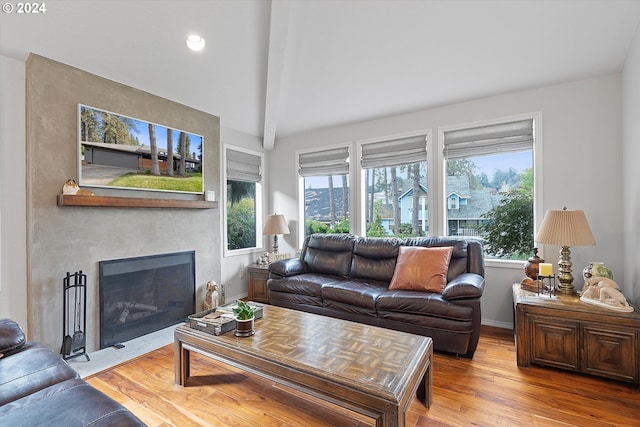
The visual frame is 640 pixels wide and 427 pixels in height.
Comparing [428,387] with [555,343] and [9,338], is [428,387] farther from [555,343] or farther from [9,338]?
[9,338]

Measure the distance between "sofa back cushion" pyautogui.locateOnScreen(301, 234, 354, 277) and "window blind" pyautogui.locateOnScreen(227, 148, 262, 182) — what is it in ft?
4.96

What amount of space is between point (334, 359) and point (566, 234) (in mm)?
2230

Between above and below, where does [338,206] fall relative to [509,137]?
below

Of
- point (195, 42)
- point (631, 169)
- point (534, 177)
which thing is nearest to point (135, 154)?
point (195, 42)

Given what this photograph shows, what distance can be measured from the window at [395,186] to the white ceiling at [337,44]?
1.97 ft

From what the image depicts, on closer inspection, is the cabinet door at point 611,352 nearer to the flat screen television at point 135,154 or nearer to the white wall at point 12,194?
the flat screen television at point 135,154

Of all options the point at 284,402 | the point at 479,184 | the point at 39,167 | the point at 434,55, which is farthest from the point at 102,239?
the point at 479,184

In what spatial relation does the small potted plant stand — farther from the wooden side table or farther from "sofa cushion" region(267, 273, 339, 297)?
the wooden side table

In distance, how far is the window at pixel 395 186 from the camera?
3902 millimetres

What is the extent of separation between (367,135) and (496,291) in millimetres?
2526

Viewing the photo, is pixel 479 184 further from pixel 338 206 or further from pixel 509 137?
pixel 338 206

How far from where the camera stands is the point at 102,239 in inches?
114

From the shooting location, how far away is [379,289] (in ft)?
10.4

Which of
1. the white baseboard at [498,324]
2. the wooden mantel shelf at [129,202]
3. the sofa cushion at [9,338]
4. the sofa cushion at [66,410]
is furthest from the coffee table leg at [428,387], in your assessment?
the wooden mantel shelf at [129,202]
